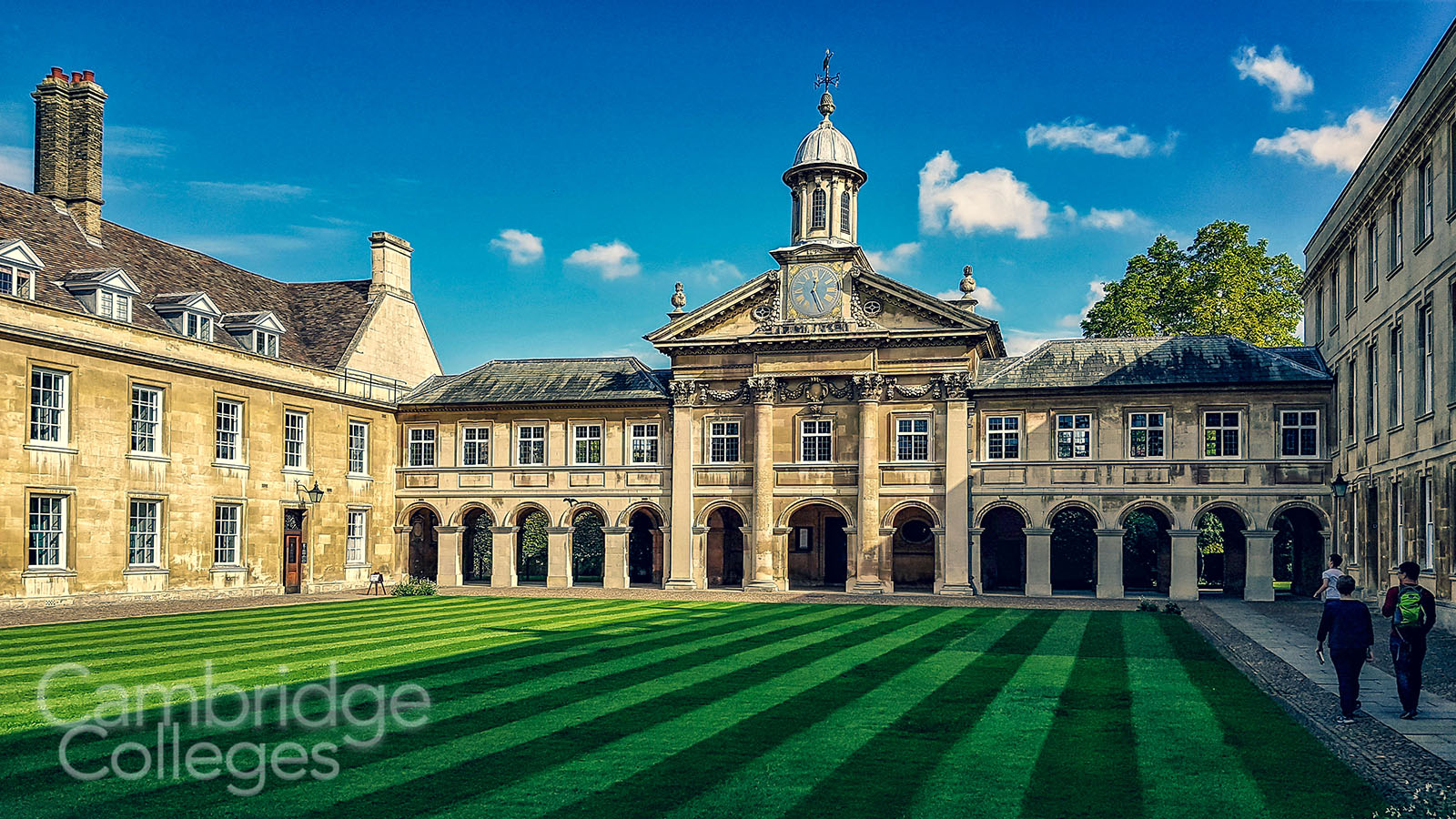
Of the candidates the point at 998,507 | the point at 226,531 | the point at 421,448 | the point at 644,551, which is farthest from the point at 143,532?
the point at 998,507

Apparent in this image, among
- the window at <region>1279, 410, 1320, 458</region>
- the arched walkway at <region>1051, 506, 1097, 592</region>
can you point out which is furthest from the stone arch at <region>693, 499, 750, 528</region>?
the window at <region>1279, 410, 1320, 458</region>

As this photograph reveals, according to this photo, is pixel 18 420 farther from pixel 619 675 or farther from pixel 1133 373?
pixel 1133 373

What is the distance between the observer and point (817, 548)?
48.6m

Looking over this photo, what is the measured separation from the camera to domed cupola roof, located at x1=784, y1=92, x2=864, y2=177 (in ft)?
159

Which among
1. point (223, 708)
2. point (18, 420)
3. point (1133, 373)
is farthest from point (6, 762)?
point (1133, 373)

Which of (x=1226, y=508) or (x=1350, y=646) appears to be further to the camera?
(x=1226, y=508)

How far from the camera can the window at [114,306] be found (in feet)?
114

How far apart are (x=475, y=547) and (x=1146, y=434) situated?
31.5 meters

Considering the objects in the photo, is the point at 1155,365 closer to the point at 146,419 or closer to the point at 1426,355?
the point at 1426,355

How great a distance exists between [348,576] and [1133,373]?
29.7m

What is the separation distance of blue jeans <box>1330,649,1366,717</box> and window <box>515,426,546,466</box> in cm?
3689

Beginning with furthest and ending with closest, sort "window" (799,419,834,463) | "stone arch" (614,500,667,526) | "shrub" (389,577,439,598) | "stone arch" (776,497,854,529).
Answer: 1. "stone arch" (614,500,667,526)
2. "window" (799,419,834,463)
3. "stone arch" (776,497,854,529)
4. "shrub" (389,577,439,598)

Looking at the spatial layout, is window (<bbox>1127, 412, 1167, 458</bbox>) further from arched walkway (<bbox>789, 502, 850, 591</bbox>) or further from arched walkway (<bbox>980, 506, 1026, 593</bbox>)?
arched walkway (<bbox>789, 502, 850, 591</bbox>)

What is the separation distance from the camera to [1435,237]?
24375 mm
